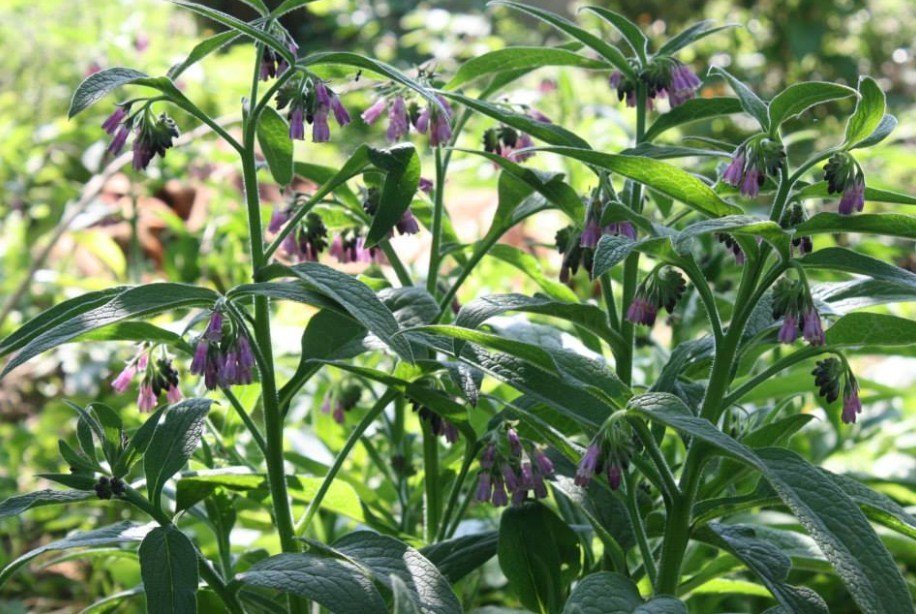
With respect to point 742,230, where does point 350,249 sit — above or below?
above

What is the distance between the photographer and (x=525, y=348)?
1467 mm

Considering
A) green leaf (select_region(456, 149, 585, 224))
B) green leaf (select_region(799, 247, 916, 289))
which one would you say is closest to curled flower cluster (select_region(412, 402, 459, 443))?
green leaf (select_region(456, 149, 585, 224))

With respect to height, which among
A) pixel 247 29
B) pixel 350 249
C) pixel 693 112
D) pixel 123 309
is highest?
pixel 247 29

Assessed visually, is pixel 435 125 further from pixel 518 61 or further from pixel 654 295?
pixel 654 295

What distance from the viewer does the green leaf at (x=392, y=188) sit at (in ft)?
5.23

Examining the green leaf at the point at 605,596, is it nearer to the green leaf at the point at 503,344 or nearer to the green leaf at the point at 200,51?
the green leaf at the point at 503,344

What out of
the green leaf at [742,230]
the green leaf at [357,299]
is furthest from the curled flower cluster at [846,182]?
the green leaf at [357,299]

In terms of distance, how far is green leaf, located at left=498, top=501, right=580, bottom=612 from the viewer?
5.88 feet

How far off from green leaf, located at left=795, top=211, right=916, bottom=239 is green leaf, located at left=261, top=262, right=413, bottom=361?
21.0 inches

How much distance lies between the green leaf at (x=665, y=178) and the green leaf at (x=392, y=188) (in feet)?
0.81

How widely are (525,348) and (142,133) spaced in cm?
63

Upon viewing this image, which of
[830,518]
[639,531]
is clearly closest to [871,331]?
[830,518]

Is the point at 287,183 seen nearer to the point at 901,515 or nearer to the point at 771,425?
the point at 771,425

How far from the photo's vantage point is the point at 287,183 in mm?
1788
